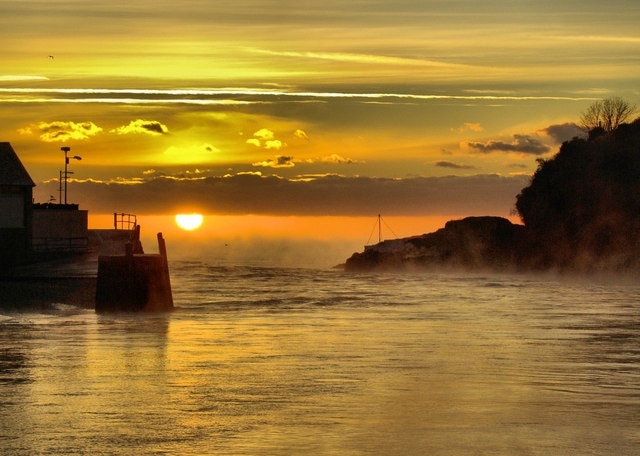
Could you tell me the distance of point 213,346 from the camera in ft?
124

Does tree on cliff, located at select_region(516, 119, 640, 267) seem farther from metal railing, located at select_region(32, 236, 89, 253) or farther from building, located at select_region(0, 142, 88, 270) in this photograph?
building, located at select_region(0, 142, 88, 270)

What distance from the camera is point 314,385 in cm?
2688

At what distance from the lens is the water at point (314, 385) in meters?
19.8

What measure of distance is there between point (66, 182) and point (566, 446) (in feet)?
300

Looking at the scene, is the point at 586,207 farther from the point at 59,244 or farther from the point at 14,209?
the point at 14,209

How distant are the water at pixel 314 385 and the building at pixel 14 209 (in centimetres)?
2099

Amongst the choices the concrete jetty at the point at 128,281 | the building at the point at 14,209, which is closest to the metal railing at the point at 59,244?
the building at the point at 14,209

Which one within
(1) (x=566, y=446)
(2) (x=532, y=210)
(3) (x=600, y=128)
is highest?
(3) (x=600, y=128)

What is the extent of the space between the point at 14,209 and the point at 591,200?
6605 cm

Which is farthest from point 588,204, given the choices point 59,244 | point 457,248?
point 59,244

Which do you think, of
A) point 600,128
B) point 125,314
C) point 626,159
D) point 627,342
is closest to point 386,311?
point 125,314

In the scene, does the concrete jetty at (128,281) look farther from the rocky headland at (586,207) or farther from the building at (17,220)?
the rocky headland at (586,207)

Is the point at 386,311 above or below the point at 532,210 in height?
below

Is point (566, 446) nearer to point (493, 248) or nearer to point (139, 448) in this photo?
point (139, 448)
